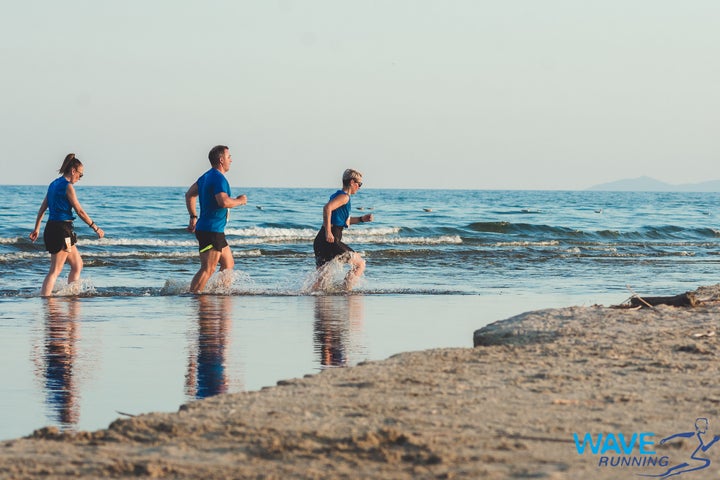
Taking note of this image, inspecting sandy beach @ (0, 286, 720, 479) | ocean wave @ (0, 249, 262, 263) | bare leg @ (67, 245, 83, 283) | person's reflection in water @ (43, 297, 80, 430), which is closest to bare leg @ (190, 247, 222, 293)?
bare leg @ (67, 245, 83, 283)

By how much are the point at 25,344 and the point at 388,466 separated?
4.76m

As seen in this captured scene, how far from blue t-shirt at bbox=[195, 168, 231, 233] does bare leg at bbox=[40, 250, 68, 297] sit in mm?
1552

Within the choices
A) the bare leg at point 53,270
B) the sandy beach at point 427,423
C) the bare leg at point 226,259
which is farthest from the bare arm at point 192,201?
the sandy beach at point 427,423

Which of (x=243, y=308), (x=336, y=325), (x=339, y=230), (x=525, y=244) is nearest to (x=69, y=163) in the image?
(x=243, y=308)

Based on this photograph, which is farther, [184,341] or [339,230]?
[339,230]

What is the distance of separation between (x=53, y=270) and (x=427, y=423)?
8146 millimetres

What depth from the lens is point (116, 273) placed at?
16781 mm

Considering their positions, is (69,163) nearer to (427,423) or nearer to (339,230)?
(339,230)

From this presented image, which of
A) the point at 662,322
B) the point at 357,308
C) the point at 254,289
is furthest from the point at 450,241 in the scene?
the point at 662,322

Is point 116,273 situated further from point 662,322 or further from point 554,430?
point 554,430

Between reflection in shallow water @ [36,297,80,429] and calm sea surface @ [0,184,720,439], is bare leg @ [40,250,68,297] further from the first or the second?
reflection in shallow water @ [36,297,80,429]

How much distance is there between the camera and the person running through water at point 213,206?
1095 centimetres

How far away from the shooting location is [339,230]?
12297mm

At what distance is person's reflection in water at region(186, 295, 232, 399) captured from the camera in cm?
593
